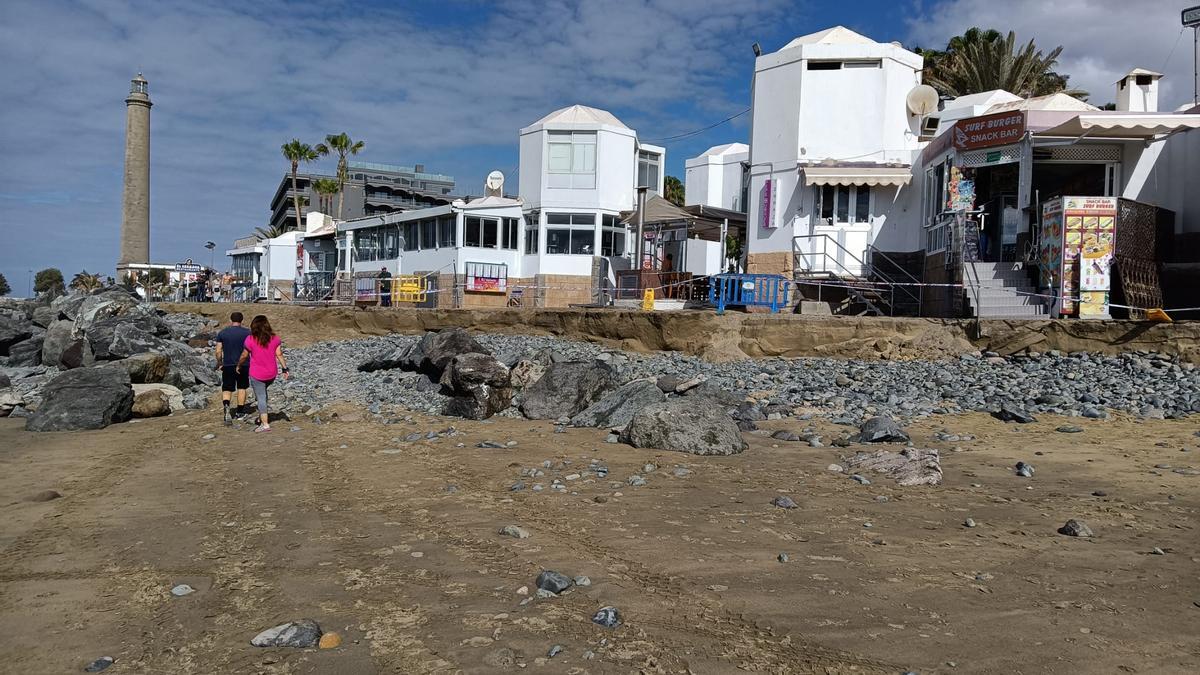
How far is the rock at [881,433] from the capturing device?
29.2 feet

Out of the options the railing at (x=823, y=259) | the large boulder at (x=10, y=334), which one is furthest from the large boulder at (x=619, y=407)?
the large boulder at (x=10, y=334)

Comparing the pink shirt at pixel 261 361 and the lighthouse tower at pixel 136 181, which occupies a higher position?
the lighthouse tower at pixel 136 181

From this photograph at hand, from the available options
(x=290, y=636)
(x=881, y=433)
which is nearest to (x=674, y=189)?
(x=881, y=433)

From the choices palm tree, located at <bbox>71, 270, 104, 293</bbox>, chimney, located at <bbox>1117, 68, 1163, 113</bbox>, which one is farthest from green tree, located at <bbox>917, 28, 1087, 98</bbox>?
palm tree, located at <bbox>71, 270, 104, 293</bbox>

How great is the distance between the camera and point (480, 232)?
3350 centimetres

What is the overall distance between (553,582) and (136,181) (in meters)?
65.4

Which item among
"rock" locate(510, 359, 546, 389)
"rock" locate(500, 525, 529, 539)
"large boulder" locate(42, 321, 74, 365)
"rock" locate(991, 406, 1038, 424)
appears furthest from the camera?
"large boulder" locate(42, 321, 74, 365)

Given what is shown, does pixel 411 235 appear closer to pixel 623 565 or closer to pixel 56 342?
pixel 56 342

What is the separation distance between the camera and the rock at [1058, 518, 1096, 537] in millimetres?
5477

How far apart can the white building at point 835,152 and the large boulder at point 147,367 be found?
16.4 m

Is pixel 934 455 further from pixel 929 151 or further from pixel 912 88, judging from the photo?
pixel 912 88

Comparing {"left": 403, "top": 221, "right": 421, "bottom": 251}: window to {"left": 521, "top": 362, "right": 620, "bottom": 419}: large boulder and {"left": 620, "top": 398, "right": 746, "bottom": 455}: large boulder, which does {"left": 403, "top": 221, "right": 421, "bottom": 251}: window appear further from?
{"left": 620, "top": 398, "right": 746, "bottom": 455}: large boulder

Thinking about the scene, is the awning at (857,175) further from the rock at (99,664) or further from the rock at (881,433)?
the rock at (99,664)

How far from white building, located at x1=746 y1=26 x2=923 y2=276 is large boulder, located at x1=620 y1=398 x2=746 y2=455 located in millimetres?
15299
